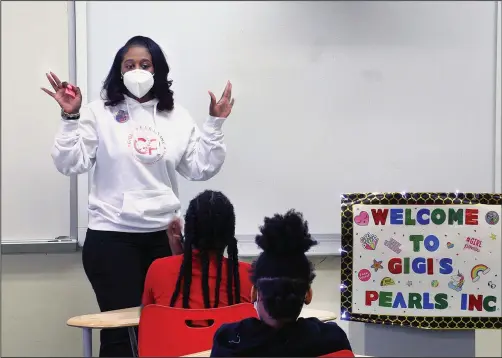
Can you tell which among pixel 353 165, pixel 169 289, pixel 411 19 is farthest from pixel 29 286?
pixel 411 19

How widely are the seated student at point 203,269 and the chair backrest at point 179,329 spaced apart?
17cm

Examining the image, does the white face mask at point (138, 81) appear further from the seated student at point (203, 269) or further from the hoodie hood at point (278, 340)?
the hoodie hood at point (278, 340)

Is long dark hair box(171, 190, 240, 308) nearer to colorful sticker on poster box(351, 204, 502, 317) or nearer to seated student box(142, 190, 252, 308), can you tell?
seated student box(142, 190, 252, 308)

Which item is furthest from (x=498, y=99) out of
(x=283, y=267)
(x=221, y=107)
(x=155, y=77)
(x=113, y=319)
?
(x=113, y=319)

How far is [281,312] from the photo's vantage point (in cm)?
131

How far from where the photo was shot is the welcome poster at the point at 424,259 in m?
2.23

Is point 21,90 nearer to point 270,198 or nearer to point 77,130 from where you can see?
point 77,130

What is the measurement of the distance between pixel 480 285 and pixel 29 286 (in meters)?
2.11

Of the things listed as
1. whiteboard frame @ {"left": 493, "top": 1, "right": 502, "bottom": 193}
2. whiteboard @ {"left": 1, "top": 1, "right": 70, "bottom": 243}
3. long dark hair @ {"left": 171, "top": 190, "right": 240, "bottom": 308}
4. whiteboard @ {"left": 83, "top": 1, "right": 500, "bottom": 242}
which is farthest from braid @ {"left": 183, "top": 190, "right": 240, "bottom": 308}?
whiteboard frame @ {"left": 493, "top": 1, "right": 502, "bottom": 193}

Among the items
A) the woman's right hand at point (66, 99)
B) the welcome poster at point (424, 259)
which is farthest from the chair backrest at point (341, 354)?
the woman's right hand at point (66, 99)

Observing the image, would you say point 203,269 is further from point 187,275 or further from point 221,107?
point 221,107

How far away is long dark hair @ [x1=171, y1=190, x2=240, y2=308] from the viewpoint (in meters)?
1.82

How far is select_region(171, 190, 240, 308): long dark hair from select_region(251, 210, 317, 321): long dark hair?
17.1 inches

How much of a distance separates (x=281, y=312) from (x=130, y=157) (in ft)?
3.84
